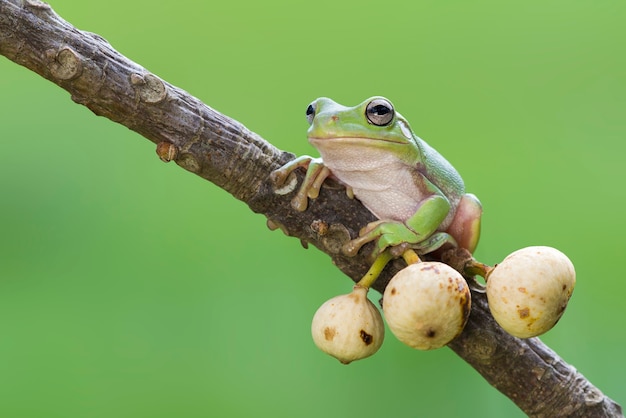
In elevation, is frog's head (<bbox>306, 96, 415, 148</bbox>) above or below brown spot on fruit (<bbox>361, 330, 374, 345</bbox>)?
above

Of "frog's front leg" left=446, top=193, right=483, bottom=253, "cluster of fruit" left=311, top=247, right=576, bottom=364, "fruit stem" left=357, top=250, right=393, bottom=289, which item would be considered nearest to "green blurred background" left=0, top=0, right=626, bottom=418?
"frog's front leg" left=446, top=193, right=483, bottom=253

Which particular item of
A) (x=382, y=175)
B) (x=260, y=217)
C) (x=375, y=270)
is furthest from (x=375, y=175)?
(x=260, y=217)

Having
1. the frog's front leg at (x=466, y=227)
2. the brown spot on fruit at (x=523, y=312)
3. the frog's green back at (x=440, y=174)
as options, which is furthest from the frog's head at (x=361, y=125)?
the brown spot on fruit at (x=523, y=312)

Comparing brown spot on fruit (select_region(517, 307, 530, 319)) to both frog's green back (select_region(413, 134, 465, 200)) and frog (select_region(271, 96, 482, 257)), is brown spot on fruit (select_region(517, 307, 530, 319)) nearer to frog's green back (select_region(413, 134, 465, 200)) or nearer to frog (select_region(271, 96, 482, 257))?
frog (select_region(271, 96, 482, 257))

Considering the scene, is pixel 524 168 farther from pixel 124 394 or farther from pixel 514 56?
pixel 124 394

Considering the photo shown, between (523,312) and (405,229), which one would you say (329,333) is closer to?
(405,229)

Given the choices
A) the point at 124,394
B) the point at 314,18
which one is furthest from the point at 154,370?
the point at 314,18
